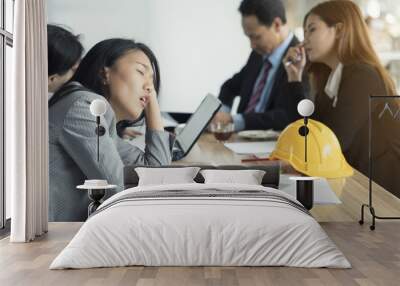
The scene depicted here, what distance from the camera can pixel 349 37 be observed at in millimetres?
→ 7535

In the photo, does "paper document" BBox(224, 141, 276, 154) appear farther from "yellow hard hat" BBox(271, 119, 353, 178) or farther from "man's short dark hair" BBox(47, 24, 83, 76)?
"man's short dark hair" BBox(47, 24, 83, 76)

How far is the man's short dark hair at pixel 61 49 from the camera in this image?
24.9 ft

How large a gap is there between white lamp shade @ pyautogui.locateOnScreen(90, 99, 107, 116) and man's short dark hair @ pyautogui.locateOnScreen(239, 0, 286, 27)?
6.23ft

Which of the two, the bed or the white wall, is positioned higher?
the white wall

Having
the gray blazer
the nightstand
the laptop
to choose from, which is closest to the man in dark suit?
the laptop

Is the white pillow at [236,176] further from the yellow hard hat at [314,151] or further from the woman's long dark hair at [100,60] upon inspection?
the woman's long dark hair at [100,60]

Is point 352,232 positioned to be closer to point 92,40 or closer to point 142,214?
point 142,214

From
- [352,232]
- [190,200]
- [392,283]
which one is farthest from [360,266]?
[352,232]

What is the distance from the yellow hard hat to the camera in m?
7.46

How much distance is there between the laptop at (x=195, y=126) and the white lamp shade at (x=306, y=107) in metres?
0.97

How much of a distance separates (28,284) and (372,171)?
4595mm

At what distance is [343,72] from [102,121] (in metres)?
2.80

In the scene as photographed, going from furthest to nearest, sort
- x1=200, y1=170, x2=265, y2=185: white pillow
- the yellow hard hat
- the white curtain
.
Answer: the yellow hard hat
x1=200, y1=170, x2=265, y2=185: white pillow
the white curtain

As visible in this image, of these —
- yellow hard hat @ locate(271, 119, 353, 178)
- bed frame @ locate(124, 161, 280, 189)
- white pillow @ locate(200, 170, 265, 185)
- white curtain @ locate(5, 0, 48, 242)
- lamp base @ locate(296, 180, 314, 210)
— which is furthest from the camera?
yellow hard hat @ locate(271, 119, 353, 178)
